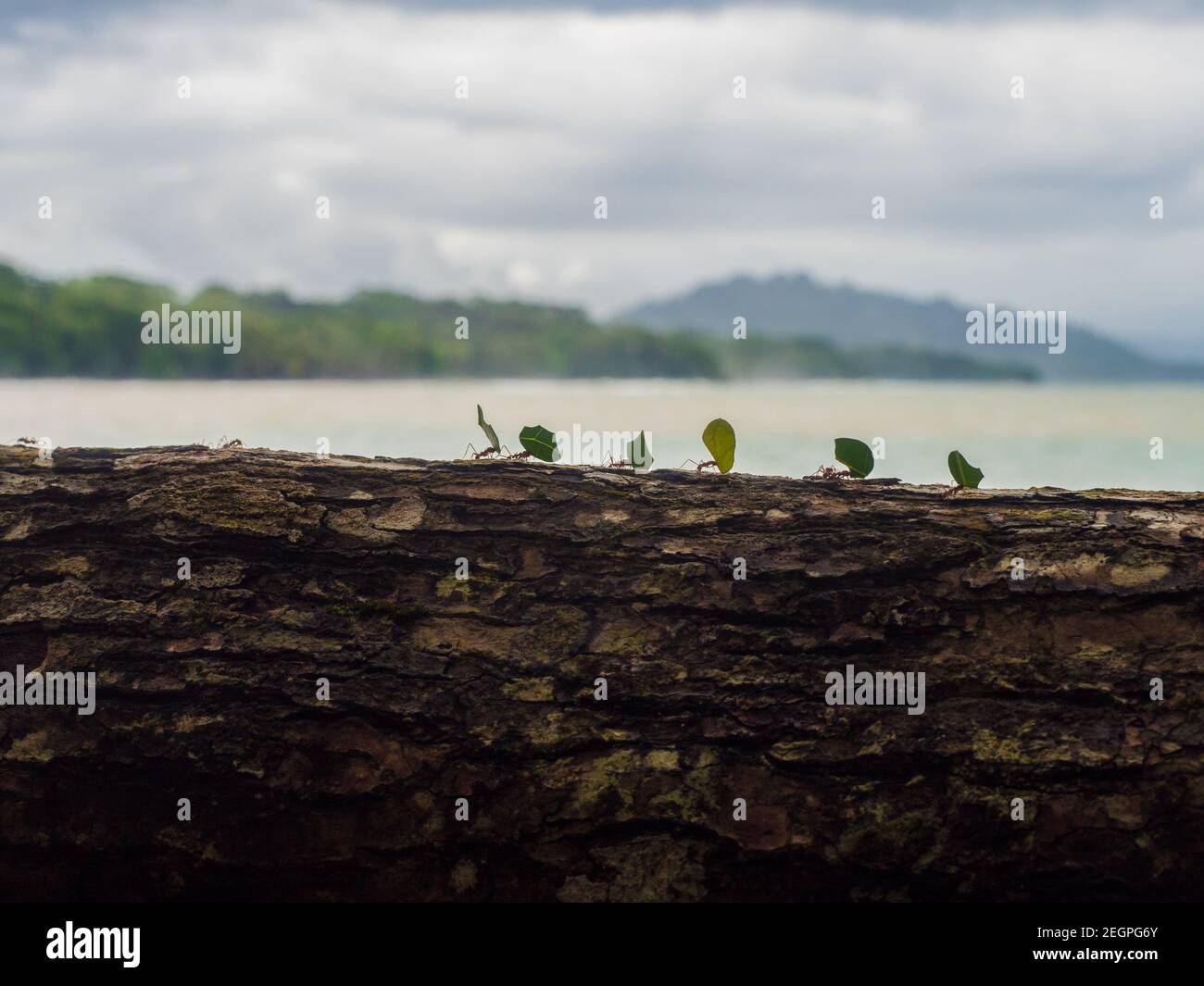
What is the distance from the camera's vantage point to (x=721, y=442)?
4.10 m

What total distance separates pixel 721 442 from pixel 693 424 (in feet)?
86.4

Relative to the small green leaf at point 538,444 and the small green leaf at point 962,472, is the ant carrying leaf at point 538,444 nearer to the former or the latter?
the small green leaf at point 538,444

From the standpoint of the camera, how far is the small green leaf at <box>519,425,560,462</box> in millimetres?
4090

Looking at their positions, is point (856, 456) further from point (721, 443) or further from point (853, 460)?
point (721, 443)

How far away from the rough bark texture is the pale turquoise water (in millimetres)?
11977

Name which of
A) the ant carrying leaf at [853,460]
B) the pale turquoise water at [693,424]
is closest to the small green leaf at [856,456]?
the ant carrying leaf at [853,460]

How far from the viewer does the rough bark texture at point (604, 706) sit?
11.1 feet

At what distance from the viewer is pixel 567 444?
4402 millimetres

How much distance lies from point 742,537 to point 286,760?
160 centimetres

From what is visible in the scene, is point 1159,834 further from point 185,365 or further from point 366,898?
point 185,365

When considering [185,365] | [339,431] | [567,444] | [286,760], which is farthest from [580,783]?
[185,365]

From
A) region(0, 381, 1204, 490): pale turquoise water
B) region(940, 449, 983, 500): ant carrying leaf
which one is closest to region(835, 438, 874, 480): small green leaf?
region(940, 449, 983, 500): ant carrying leaf

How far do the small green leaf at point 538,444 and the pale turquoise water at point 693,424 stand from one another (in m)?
11.4

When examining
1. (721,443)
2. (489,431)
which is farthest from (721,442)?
(489,431)
